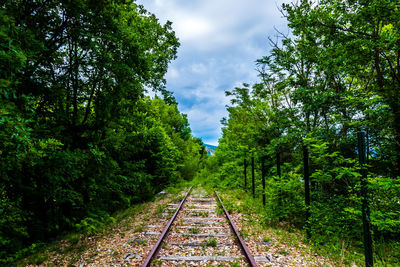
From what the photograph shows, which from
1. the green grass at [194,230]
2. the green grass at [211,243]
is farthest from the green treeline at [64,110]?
the green grass at [211,243]

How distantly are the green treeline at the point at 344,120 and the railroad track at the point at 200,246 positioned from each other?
1943 mm

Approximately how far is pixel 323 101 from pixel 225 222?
19.6 feet

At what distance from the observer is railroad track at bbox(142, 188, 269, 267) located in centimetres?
381

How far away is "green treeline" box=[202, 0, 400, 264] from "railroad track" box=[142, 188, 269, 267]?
1.94 m

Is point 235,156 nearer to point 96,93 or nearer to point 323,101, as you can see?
point 323,101

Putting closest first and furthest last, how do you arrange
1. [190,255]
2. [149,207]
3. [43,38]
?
[190,255]
[43,38]
[149,207]

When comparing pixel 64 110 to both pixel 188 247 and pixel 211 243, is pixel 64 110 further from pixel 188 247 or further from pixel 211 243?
pixel 211 243

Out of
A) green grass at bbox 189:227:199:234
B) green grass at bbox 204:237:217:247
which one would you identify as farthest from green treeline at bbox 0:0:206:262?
green grass at bbox 204:237:217:247

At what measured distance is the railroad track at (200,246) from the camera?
381 centimetres

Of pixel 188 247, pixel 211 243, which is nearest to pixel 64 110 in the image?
pixel 188 247

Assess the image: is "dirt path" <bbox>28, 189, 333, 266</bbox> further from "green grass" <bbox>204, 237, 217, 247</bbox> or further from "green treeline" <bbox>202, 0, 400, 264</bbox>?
"green treeline" <bbox>202, 0, 400, 264</bbox>

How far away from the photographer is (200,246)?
4551mm

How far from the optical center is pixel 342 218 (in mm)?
4121

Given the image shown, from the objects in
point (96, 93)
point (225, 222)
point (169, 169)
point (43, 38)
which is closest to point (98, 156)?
point (96, 93)
